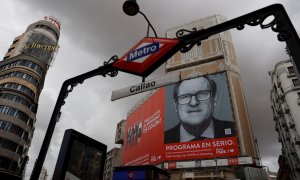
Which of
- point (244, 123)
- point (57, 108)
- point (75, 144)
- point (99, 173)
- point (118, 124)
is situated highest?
point (118, 124)

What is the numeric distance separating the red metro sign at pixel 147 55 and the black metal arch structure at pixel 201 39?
0.02 m

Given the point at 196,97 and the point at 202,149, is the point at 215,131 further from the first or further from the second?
the point at 196,97

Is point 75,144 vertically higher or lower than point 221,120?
lower

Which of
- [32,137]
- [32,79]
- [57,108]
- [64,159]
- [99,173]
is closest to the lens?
[64,159]

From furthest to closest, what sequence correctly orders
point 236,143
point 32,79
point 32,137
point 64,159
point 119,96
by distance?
point 32,137 → point 32,79 → point 236,143 → point 119,96 → point 64,159

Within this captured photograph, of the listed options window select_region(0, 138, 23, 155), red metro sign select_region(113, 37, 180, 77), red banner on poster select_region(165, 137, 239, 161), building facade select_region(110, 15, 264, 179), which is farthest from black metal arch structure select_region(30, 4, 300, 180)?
window select_region(0, 138, 23, 155)

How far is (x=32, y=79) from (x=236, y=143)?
36.2 m

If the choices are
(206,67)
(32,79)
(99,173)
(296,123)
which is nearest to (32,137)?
(32,79)

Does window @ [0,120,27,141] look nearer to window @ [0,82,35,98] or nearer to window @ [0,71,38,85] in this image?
window @ [0,82,35,98]

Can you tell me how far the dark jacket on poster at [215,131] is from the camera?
32772 millimetres

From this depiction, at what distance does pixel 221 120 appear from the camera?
33844mm

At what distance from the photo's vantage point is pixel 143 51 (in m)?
5.92

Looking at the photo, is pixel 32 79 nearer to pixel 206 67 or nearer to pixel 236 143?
pixel 206 67

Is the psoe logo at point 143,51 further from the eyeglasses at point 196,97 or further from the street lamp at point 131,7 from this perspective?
the eyeglasses at point 196,97
